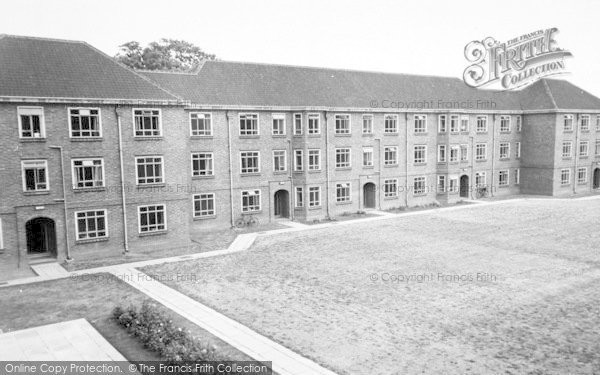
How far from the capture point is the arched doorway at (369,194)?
4175 cm

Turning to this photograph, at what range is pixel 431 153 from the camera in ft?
147

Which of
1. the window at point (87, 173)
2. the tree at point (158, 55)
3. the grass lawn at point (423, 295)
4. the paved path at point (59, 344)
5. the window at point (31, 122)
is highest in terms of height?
the tree at point (158, 55)

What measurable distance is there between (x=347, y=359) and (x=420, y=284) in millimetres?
8125

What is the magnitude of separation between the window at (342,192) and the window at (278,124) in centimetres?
628

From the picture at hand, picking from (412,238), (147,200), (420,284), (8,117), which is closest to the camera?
(420,284)

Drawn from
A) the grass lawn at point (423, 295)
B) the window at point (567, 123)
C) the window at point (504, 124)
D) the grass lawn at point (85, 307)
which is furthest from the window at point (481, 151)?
the grass lawn at point (85, 307)

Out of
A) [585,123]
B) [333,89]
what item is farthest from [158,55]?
[585,123]

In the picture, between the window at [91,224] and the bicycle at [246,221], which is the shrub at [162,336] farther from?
the bicycle at [246,221]

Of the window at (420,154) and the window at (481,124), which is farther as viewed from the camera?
the window at (481,124)

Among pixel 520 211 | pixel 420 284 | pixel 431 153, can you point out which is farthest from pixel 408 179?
pixel 420 284

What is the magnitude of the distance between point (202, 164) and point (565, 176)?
3695cm

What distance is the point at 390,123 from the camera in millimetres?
42062

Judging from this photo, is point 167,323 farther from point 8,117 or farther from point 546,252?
point 546,252

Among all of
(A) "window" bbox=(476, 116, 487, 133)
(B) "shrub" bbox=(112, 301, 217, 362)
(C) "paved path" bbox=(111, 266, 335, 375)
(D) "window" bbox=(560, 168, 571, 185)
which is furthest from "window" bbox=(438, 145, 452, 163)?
(B) "shrub" bbox=(112, 301, 217, 362)
